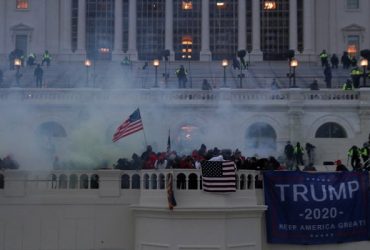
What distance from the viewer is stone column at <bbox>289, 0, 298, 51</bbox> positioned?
66250 mm

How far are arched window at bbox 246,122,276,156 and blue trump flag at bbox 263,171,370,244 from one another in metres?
16.5

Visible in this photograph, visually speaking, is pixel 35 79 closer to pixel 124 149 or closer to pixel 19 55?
pixel 19 55

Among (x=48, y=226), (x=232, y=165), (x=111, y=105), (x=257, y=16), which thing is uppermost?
(x=257, y=16)

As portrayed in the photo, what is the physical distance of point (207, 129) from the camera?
39938mm

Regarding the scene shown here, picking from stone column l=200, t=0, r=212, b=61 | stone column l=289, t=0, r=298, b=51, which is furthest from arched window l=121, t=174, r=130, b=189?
stone column l=289, t=0, r=298, b=51

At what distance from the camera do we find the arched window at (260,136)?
40.6m

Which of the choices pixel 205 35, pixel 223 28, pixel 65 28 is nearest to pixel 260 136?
pixel 205 35

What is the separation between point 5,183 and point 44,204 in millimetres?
1204

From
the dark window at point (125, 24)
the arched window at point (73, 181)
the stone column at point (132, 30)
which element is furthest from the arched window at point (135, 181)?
the dark window at point (125, 24)

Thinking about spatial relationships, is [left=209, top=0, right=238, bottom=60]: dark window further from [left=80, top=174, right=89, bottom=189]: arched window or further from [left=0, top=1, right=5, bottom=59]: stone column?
[left=80, top=174, right=89, bottom=189]: arched window

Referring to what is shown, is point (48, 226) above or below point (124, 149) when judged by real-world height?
below

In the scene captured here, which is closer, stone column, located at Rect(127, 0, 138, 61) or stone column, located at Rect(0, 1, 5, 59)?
stone column, located at Rect(127, 0, 138, 61)

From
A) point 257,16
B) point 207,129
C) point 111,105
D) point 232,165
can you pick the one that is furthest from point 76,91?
point 257,16

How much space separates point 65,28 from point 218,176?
Result: 156 ft
